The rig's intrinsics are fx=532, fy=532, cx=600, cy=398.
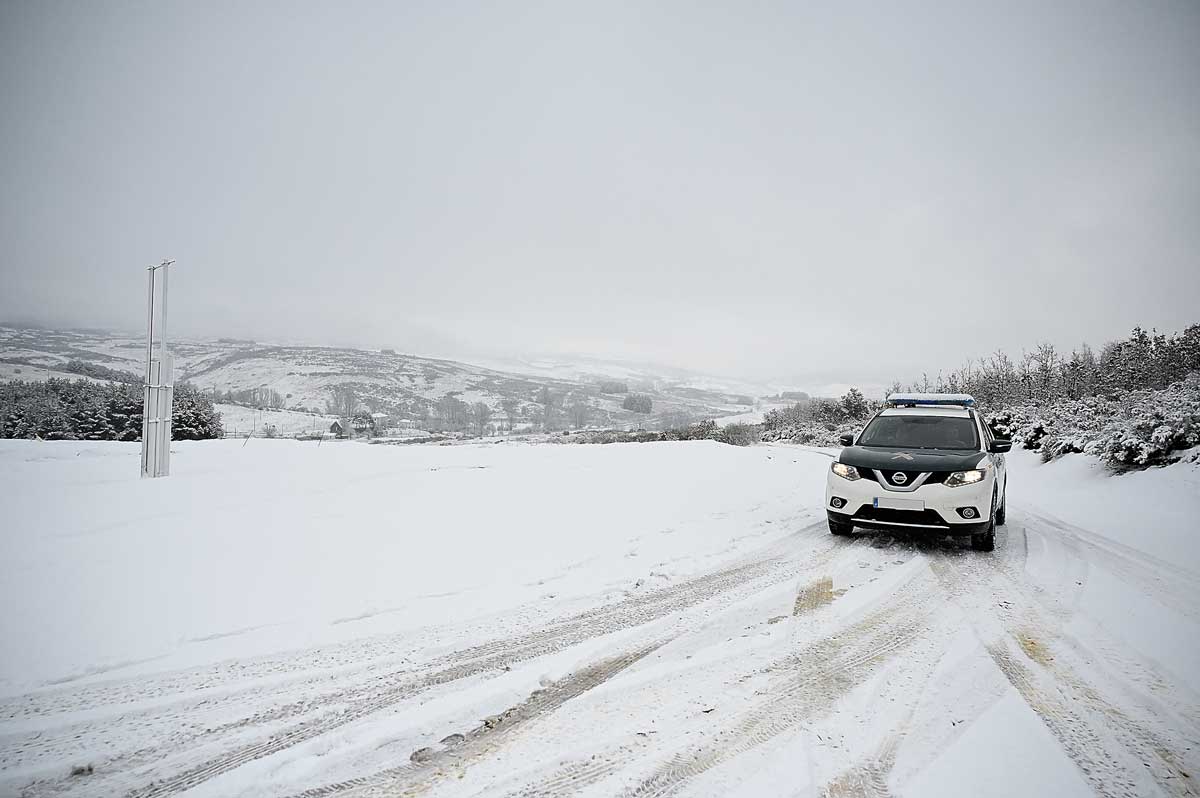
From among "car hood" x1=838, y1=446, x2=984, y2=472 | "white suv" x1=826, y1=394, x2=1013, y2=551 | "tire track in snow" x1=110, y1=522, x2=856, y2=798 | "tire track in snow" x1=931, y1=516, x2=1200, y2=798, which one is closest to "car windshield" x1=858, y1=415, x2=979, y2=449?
"white suv" x1=826, y1=394, x2=1013, y2=551

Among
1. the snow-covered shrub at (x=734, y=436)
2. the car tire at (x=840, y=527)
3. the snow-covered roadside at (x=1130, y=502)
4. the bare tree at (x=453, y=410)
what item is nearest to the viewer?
the car tire at (x=840, y=527)

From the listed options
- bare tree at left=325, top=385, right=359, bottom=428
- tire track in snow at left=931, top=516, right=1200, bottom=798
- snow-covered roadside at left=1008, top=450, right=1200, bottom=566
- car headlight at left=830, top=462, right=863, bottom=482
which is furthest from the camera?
bare tree at left=325, top=385, right=359, bottom=428

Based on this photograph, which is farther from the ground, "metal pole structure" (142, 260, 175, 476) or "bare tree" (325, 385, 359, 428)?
"metal pole structure" (142, 260, 175, 476)

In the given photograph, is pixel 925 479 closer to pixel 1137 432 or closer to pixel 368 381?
pixel 1137 432

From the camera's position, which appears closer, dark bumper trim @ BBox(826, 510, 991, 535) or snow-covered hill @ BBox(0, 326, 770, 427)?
dark bumper trim @ BBox(826, 510, 991, 535)

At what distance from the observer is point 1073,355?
1268 inches

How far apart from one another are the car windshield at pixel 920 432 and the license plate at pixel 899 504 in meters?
1.45

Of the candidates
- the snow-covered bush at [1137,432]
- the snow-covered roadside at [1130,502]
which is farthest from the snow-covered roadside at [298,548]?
the snow-covered bush at [1137,432]

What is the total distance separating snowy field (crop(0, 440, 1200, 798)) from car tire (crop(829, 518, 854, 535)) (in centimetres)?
22

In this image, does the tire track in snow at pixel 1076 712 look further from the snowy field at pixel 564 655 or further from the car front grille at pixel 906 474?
the car front grille at pixel 906 474

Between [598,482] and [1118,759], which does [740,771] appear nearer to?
[1118,759]

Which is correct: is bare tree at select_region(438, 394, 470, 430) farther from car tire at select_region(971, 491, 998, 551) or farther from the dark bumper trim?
car tire at select_region(971, 491, 998, 551)

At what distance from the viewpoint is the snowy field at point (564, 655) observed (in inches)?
98.4

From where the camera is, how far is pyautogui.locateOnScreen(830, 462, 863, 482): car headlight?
684 cm
